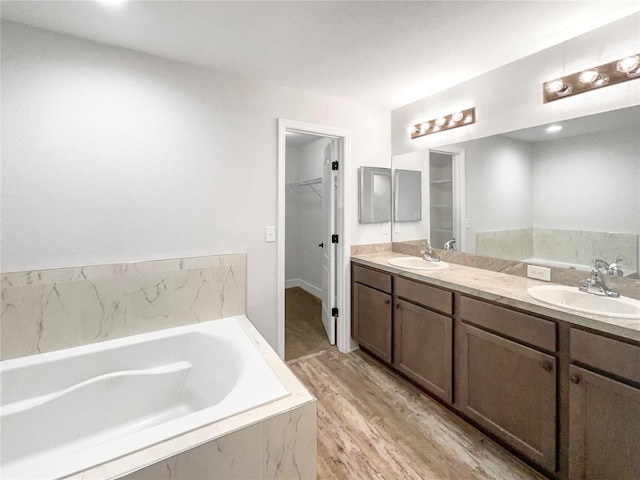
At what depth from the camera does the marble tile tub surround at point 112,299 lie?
1.61 meters

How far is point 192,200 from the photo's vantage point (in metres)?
2.04

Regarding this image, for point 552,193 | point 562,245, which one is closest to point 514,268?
point 562,245

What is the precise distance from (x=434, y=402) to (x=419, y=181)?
1814mm

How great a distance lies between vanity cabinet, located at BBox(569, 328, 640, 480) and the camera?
45.4 inches

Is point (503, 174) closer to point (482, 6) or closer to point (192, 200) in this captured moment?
point (482, 6)

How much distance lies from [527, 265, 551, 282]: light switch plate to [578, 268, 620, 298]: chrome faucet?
0.62ft

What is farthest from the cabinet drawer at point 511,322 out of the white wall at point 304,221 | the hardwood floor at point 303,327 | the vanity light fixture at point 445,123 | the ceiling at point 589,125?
the white wall at point 304,221

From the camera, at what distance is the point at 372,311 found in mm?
2494

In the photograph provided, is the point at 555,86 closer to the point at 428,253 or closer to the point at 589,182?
the point at 589,182

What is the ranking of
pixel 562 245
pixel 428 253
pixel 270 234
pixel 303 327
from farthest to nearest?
pixel 303 327 → pixel 428 253 → pixel 270 234 → pixel 562 245

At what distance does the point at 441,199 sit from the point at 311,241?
7.92 ft

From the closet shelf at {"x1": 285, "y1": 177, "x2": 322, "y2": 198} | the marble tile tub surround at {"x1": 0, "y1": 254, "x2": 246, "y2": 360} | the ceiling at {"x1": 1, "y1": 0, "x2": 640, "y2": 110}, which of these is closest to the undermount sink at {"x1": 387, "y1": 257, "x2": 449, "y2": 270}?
the marble tile tub surround at {"x1": 0, "y1": 254, "x2": 246, "y2": 360}

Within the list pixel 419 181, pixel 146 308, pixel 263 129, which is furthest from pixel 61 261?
pixel 419 181

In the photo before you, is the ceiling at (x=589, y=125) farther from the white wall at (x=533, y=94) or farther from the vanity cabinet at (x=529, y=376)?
the vanity cabinet at (x=529, y=376)
